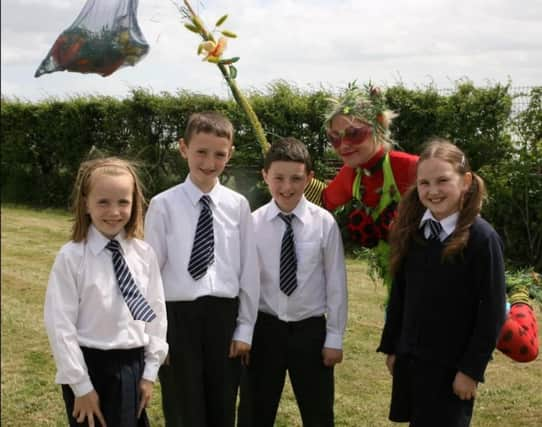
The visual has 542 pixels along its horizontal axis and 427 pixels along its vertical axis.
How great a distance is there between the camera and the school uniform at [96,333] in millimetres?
2490

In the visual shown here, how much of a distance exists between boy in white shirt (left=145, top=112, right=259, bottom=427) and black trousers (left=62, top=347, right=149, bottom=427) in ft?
1.21

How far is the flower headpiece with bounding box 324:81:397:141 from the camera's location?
123 inches

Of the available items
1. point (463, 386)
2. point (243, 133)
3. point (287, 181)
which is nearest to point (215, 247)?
point (287, 181)

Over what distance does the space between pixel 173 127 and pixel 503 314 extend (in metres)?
9.99

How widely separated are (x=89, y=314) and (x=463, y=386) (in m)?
1.43

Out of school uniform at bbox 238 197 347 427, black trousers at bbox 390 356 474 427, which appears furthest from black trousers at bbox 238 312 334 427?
black trousers at bbox 390 356 474 427

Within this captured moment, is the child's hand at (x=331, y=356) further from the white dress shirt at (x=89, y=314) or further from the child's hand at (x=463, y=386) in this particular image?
the white dress shirt at (x=89, y=314)

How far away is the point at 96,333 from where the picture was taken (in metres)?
2.56

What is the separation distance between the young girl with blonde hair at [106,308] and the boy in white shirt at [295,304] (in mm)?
550

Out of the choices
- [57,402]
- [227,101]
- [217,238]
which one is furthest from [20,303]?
[227,101]

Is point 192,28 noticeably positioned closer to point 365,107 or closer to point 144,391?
point 365,107

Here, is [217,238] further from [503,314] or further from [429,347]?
[503,314]

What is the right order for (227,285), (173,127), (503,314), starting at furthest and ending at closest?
(173,127) < (227,285) < (503,314)

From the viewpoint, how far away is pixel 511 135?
8.10 meters
